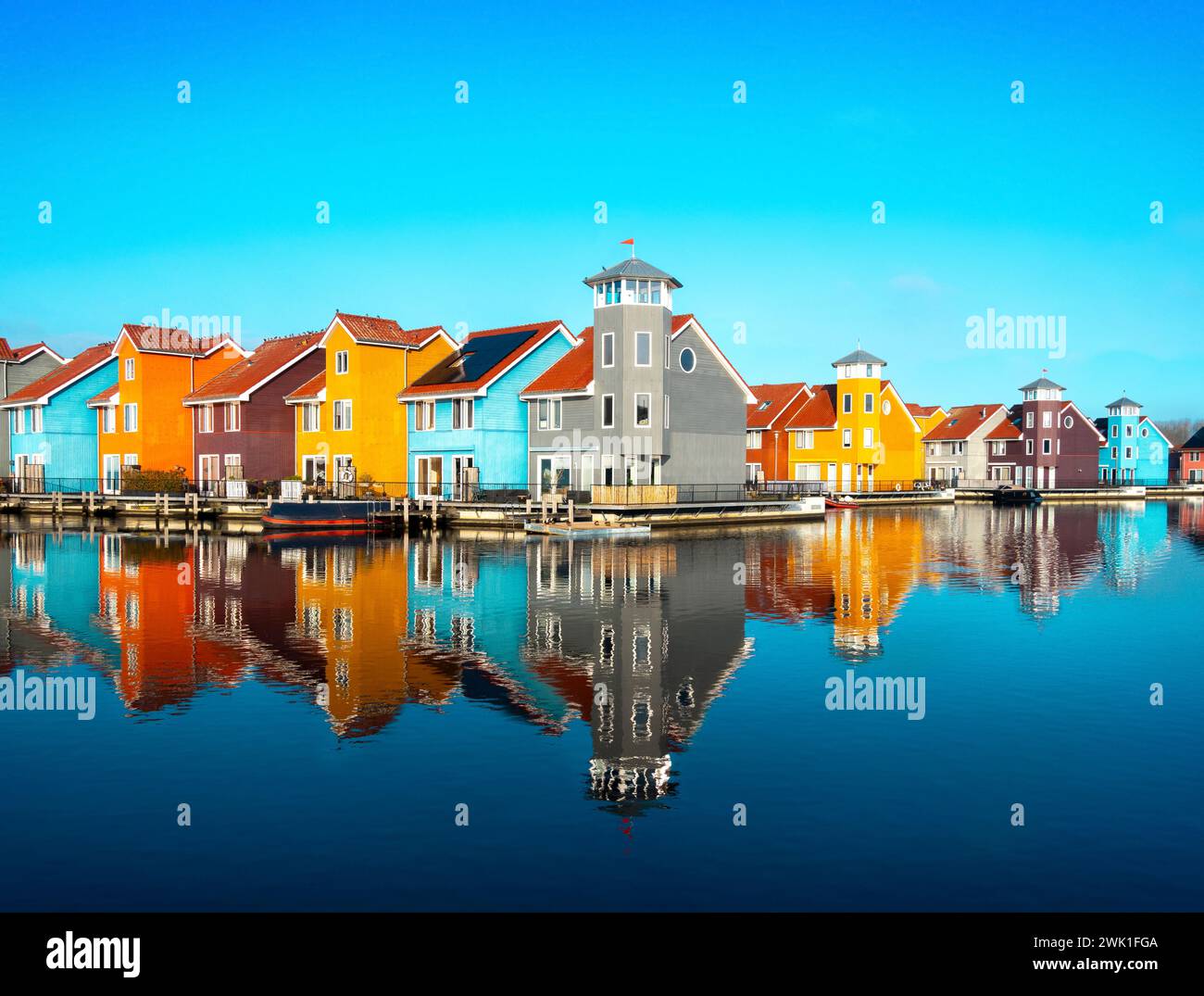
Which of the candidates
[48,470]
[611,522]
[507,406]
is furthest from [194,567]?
[48,470]

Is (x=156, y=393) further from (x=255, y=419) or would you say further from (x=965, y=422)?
(x=965, y=422)

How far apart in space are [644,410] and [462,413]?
457 inches

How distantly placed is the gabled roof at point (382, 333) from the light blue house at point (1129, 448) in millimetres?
85319

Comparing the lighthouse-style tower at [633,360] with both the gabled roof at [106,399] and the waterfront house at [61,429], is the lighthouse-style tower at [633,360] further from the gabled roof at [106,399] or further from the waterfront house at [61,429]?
the waterfront house at [61,429]

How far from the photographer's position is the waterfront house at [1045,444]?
353 ft

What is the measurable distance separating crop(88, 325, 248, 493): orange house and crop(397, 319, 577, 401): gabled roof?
21.0 m

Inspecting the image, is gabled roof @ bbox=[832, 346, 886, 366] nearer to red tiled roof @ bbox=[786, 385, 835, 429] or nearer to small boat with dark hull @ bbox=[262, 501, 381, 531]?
red tiled roof @ bbox=[786, 385, 835, 429]

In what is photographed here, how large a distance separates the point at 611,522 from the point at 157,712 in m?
37.5

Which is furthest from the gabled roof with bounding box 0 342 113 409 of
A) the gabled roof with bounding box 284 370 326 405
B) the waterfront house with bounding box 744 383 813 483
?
the waterfront house with bounding box 744 383 813 483

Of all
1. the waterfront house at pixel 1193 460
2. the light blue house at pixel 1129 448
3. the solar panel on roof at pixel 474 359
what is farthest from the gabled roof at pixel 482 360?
the waterfront house at pixel 1193 460

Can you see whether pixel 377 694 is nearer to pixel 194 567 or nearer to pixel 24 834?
pixel 24 834

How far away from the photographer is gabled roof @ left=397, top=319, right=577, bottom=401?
61188mm

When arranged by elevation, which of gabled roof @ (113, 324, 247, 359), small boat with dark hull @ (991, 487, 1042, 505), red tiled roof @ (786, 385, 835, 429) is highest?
gabled roof @ (113, 324, 247, 359)

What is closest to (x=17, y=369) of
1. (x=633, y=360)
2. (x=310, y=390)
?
(x=310, y=390)
